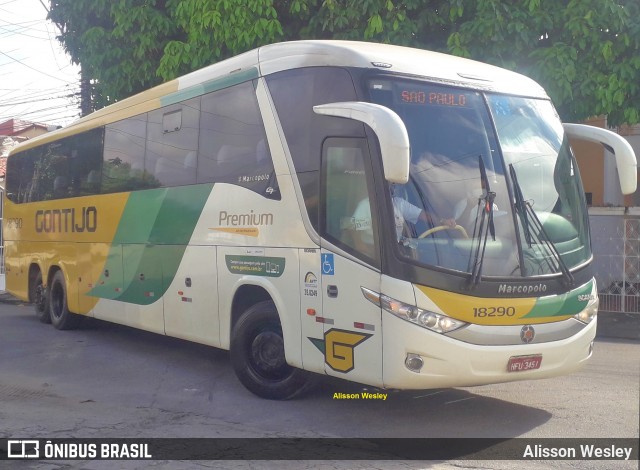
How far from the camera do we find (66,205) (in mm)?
13477

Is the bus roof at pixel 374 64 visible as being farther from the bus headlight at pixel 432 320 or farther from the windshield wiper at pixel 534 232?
the bus headlight at pixel 432 320

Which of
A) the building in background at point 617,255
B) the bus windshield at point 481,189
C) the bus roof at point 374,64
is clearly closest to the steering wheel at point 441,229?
the bus windshield at point 481,189

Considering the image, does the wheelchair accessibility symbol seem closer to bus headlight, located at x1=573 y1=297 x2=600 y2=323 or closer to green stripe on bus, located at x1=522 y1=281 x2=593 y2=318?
green stripe on bus, located at x1=522 y1=281 x2=593 y2=318

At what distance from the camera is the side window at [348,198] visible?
22.4 feet

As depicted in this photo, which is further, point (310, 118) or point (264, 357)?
point (264, 357)

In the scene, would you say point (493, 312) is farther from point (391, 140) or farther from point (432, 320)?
point (391, 140)

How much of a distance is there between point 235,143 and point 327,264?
2.14 meters

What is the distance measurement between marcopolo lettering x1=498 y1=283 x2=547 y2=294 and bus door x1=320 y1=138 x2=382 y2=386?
40.0 inches

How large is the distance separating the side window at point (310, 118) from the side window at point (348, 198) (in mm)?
111

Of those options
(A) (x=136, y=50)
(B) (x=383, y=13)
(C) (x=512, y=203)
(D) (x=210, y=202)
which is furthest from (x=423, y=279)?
(A) (x=136, y=50)

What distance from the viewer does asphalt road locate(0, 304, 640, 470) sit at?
671 centimetres

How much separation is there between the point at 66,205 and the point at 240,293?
6.07m

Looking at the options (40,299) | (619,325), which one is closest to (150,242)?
(40,299)

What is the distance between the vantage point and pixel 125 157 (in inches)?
450
